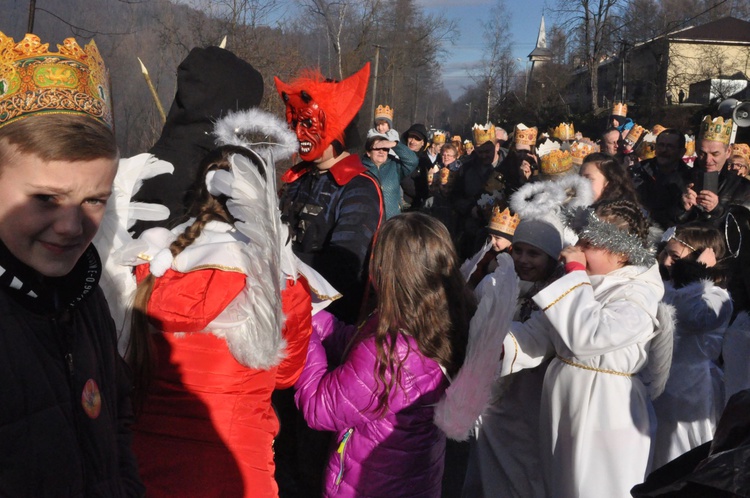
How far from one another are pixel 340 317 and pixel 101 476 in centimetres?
218

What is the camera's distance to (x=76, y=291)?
1499mm

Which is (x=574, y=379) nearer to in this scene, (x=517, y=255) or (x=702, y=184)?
(x=517, y=255)

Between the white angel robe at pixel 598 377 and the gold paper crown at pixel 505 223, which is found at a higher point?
the gold paper crown at pixel 505 223

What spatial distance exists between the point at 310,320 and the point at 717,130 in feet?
16.5

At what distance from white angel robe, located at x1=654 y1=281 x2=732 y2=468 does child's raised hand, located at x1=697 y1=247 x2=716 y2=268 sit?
0.16m

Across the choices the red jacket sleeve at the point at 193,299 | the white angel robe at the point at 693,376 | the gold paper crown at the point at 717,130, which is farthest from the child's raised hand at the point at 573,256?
the gold paper crown at the point at 717,130

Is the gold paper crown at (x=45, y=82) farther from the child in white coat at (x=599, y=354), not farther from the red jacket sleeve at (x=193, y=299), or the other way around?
the child in white coat at (x=599, y=354)

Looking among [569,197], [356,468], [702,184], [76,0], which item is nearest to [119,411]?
[356,468]

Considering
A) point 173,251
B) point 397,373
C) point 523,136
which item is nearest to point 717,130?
point 523,136

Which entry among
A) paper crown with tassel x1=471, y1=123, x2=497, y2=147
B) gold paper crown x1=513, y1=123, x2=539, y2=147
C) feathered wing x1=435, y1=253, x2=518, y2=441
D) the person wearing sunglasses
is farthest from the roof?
feathered wing x1=435, y1=253, x2=518, y2=441

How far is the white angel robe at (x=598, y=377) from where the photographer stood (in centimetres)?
301

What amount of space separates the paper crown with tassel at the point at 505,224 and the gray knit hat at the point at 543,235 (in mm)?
942

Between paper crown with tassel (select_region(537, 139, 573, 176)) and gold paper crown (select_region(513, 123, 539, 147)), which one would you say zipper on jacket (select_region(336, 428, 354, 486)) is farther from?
gold paper crown (select_region(513, 123, 539, 147))

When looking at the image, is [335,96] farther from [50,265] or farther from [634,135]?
[634,135]
